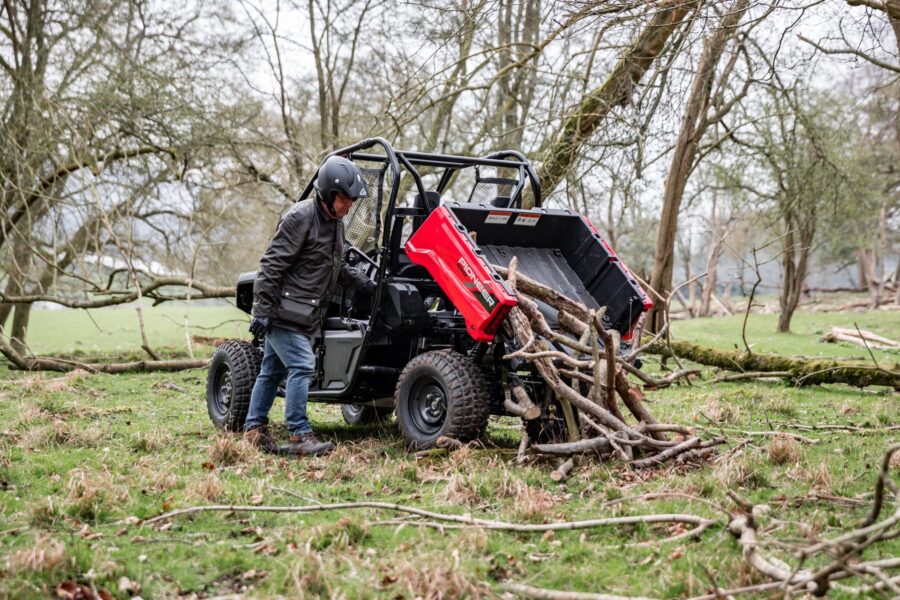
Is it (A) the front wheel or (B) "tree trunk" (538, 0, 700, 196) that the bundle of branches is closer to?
(A) the front wheel

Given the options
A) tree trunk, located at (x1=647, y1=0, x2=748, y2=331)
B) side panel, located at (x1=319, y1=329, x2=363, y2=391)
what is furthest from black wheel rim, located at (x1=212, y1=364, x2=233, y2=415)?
tree trunk, located at (x1=647, y1=0, x2=748, y2=331)

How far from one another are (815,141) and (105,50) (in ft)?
38.9

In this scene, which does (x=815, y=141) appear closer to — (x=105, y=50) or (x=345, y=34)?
(x=345, y=34)

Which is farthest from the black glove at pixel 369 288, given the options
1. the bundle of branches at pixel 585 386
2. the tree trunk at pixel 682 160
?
the tree trunk at pixel 682 160

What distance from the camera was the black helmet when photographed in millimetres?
6758

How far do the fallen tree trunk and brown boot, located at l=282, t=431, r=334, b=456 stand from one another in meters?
4.94

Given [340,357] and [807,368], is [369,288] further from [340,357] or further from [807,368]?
[807,368]

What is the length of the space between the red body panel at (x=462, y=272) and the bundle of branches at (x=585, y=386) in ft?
0.55

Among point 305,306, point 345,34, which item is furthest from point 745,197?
point 305,306

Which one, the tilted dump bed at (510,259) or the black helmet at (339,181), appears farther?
the black helmet at (339,181)

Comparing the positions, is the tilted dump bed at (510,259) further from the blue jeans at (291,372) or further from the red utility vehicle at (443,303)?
the blue jeans at (291,372)

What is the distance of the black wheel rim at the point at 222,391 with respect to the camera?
27.2 feet

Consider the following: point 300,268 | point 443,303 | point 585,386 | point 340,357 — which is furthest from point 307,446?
point 585,386

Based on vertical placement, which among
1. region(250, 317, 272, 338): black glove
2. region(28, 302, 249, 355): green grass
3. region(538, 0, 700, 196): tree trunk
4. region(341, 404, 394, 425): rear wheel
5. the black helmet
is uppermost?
region(538, 0, 700, 196): tree trunk
